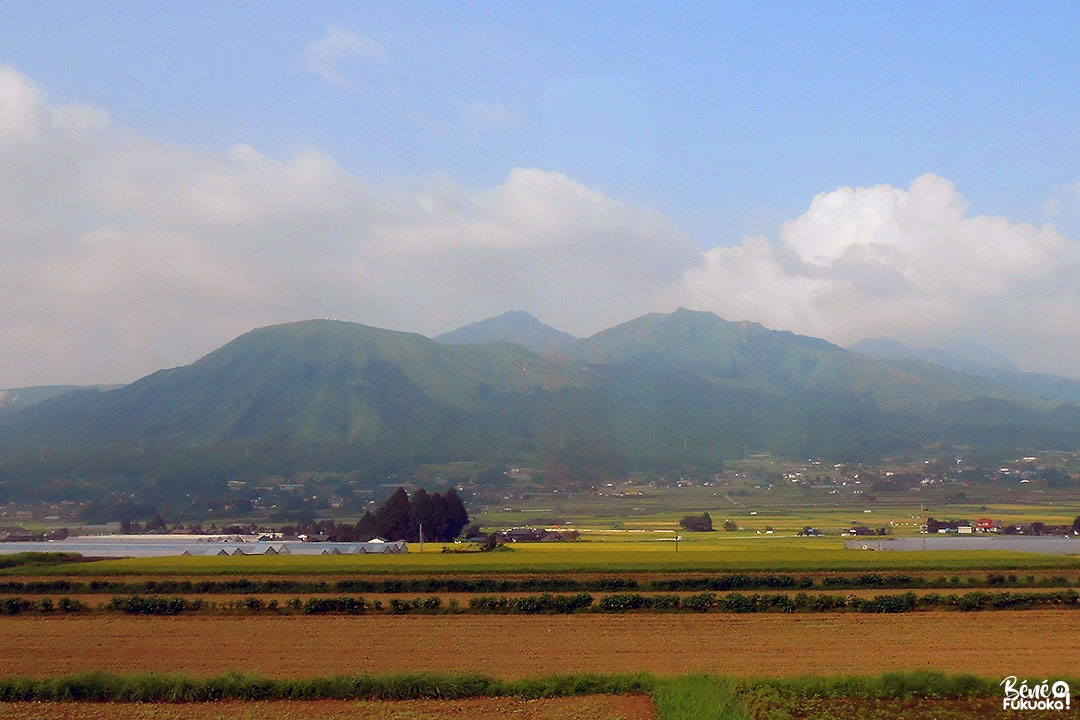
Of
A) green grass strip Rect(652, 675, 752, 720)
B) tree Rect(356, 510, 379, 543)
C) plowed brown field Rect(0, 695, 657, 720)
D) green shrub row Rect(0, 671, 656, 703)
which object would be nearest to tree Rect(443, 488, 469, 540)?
tree Rect(356, 510, 379, 543)

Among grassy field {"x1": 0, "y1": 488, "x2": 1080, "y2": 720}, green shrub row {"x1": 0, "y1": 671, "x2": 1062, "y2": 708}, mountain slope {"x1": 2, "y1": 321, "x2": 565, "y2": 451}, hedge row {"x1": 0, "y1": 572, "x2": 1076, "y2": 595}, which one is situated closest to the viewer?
grassy field {"x1": 0, "y1": 488, "x2": 1080, "y2": 720}

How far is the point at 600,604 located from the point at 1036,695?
1291cm

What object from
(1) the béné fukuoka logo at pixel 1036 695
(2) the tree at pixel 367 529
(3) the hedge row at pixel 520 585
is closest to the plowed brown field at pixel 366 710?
(1) the béné fukuoka logo at pixel 1036 695

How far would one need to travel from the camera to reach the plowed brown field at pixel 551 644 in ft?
63.9

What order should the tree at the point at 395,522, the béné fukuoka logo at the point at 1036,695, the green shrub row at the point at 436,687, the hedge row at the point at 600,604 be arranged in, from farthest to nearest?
the tree at the point at 395,522 → the hedge row at the point at 600,604 → the green shrub row at the point at 436,687 → the béné fukuoka logo at the point at 1036,695

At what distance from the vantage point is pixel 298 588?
30531 millimetres

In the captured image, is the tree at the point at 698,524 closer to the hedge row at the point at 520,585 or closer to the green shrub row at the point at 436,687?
the hedge row at the point at 520,585

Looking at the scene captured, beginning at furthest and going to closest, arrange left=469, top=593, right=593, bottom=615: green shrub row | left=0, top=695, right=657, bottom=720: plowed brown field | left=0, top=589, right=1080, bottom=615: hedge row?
left=469, top=593, right=593, bottom=615: green shrub row
left=0, top=589, right=1080, bottom=615: hedge row
left=0, top=695, right=657, bottom=720: plowed brown field

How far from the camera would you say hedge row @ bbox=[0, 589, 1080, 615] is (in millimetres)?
26094

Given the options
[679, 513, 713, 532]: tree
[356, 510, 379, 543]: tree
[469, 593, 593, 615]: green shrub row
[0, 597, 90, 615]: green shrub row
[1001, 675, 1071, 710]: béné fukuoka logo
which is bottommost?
[679, 513, 713, 532]: tree

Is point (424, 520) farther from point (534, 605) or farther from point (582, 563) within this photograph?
point (534, 605)

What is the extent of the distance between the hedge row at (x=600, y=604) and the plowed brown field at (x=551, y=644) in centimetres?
85

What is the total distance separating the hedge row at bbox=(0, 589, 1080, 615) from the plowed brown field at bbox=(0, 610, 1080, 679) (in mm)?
846

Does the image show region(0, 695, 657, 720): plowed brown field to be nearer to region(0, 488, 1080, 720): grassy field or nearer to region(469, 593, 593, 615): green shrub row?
region(0, 488, 1080, 720): grassy field
